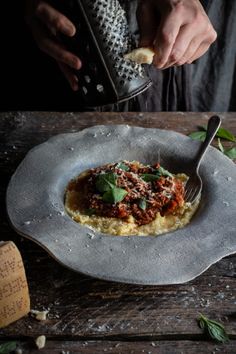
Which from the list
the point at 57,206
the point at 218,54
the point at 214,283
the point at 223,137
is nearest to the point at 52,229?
the point at 57,206

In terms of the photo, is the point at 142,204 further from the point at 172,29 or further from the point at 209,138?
the point at 172,29

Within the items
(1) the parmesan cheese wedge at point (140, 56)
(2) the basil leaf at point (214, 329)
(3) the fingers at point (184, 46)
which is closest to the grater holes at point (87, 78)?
(1) the parmesan cheese wedge at point (140, 56)

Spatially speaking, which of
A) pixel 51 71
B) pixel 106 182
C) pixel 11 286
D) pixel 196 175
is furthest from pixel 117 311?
pixel 51 71

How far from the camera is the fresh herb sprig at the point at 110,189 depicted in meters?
1.29

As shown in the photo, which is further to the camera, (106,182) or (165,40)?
(165,40)

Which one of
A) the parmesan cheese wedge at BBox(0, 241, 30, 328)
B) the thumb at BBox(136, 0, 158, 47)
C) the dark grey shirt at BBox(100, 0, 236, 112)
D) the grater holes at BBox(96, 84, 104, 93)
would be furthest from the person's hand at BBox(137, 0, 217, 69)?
the parmesan cheese wedge at BBox(0, 241, 30, 328)

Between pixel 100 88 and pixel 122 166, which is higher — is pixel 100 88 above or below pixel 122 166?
above

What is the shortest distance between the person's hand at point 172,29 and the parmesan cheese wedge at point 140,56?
3 cm

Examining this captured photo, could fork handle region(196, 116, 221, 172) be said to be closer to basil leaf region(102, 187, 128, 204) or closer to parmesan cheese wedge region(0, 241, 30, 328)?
basil leaf region(102, 187, 128, 204)

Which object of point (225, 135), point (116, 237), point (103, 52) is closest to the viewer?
point (116, 237)

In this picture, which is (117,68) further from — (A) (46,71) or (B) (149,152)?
(A) (46,71)

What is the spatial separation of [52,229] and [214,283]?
1.14ft

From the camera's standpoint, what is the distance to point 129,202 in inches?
51.6

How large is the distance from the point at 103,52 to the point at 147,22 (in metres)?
0.21
